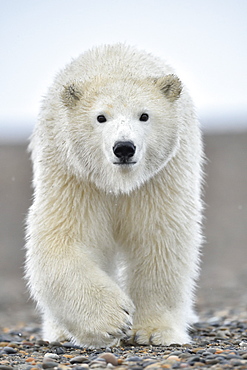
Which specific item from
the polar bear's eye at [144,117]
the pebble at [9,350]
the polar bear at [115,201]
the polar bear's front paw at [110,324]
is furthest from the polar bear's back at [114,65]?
the pebble at [9,350]

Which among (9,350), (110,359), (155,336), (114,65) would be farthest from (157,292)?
(114,65)

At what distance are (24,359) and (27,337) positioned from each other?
5.65ft

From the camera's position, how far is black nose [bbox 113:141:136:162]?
16.9 feet

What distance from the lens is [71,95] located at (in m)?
5.61

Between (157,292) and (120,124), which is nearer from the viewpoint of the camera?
(120,124)

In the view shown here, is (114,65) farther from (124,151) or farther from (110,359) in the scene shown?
(110,359)

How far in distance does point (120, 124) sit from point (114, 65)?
0.67 metres

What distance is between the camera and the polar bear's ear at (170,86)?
5695 millimetres

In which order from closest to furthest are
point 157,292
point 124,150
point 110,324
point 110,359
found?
1. point 110,359
2. point 124,150
3. point 110,324
4. point 157,292

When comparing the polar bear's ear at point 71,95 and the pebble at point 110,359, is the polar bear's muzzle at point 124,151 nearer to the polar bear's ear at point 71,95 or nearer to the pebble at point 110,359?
the polar bear's ear at point 71,95

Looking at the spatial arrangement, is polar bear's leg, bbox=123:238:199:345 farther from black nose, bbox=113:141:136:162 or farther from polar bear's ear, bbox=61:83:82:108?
polar bear's ear, bbox=61:83:82:108

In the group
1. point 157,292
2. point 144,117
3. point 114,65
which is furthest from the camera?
point 157,292

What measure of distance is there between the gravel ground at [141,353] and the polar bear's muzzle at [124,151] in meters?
1.32

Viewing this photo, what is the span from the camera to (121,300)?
5500 mm
